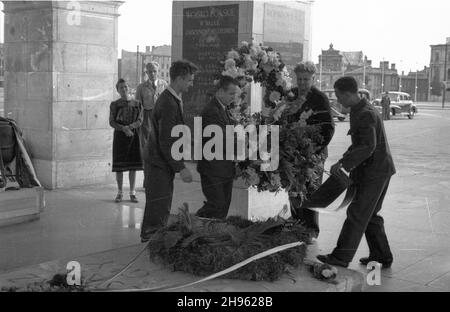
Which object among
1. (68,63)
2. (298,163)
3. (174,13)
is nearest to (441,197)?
(298,163)

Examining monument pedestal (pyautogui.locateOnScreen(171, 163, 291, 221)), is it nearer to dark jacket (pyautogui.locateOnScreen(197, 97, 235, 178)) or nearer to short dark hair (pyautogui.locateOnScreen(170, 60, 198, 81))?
dark jacket (pyautogui.locateOnScreen(197, 97, 235, 178))

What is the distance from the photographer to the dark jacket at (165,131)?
5668 mm

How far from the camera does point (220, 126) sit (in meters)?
5.59

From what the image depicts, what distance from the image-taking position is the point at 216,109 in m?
5.60

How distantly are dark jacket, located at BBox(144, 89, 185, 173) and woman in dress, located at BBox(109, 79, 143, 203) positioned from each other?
2.49 m

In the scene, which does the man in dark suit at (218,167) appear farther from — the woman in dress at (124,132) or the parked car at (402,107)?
the parked car at (402,107)

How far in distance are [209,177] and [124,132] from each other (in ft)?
9.78

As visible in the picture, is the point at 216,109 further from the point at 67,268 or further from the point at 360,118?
the point at 67,268

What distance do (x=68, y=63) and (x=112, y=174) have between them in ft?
6.57

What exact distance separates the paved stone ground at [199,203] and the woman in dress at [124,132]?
1.55 feet

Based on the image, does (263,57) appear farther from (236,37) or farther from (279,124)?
(236,37)

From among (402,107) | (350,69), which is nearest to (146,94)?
(402,107)

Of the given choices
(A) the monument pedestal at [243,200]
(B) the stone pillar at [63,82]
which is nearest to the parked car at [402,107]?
(B) the stone pillar at [63,82]

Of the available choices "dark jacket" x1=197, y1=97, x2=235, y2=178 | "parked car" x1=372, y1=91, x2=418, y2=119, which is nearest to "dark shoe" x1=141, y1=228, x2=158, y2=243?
"dark jacket" x1=197, y1=97, x2=235, y2=178
